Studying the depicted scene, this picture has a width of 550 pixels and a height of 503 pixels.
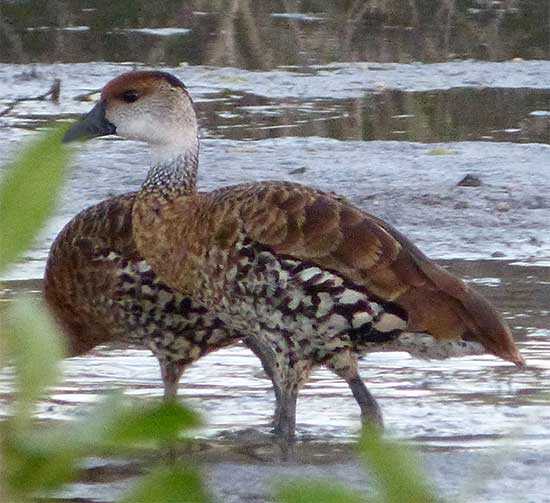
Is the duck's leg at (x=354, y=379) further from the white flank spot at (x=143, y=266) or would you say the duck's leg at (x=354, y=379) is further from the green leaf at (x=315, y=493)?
the green leaf at (x=315, y=493)

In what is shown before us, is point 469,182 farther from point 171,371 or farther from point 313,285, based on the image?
point 313,285

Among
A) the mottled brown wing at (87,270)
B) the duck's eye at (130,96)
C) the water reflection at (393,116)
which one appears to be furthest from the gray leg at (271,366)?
the water reflection at (393,116)

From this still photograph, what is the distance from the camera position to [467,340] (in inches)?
196

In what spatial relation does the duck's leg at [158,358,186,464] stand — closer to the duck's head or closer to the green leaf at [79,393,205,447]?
the duck's head

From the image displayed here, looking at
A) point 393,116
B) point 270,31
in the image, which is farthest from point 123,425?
point 270,31

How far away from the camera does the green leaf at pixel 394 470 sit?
850mm

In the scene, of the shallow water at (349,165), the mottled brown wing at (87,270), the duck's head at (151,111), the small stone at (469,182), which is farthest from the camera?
the small stone at (469,182)

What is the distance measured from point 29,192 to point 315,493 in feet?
0.72

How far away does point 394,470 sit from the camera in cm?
87

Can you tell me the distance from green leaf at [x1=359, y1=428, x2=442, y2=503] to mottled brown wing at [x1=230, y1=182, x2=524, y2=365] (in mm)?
4013

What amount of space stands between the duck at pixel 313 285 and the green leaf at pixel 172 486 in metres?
3.96

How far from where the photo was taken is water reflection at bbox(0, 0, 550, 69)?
13.5 m

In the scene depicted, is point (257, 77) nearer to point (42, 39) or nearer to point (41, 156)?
point (42, 39)

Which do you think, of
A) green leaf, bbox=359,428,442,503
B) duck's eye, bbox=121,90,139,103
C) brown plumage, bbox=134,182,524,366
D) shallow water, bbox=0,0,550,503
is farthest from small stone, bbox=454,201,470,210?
green leaf, bbox=359,428,442,503
